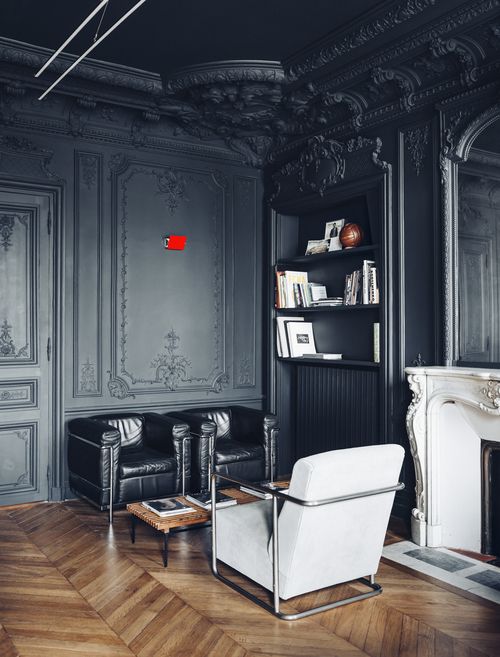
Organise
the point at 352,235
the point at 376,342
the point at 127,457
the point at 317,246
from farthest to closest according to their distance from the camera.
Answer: the point at 317,246
the point at 352,235
the point at 376,342
the point at 127,457

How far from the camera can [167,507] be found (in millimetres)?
3885

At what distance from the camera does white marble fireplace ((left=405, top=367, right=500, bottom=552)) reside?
4.02m

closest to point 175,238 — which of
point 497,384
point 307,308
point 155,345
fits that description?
point 155,345

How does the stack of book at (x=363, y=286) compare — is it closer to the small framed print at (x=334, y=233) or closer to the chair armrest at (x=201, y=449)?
the small framed print at (x=334, y=233)

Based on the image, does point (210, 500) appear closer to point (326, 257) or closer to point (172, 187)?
point (326, 257)

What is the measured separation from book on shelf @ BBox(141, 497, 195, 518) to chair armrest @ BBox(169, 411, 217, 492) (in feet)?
2.88

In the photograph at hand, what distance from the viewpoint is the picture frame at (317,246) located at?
5508mm

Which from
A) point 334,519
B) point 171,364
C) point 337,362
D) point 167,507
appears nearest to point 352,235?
point 337,362

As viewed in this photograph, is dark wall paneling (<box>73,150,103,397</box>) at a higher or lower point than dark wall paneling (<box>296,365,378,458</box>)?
higher

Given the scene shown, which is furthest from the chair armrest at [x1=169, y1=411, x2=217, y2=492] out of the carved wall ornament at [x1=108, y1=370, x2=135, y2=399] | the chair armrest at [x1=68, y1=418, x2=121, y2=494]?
the carved wall ornament at [x1=108, y1=370, x2=135, y2=399]

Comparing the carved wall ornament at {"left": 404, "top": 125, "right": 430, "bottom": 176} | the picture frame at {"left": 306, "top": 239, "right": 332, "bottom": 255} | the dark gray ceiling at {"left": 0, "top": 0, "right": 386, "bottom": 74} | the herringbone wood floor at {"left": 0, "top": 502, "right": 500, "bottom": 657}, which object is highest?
the dark gray ceiling at {"left": 0, "top": 0, "right": 386, "bottom": 74}

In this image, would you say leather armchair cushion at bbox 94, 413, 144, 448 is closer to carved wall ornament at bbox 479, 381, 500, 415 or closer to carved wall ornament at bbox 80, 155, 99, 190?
carved wall ornament at bbox 80, 155, 99, 190

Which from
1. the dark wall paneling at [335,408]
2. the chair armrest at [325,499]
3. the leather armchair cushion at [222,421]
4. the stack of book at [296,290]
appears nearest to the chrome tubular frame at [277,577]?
the chair armrest at [325,499]

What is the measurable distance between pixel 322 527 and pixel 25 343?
3090 millimetres
